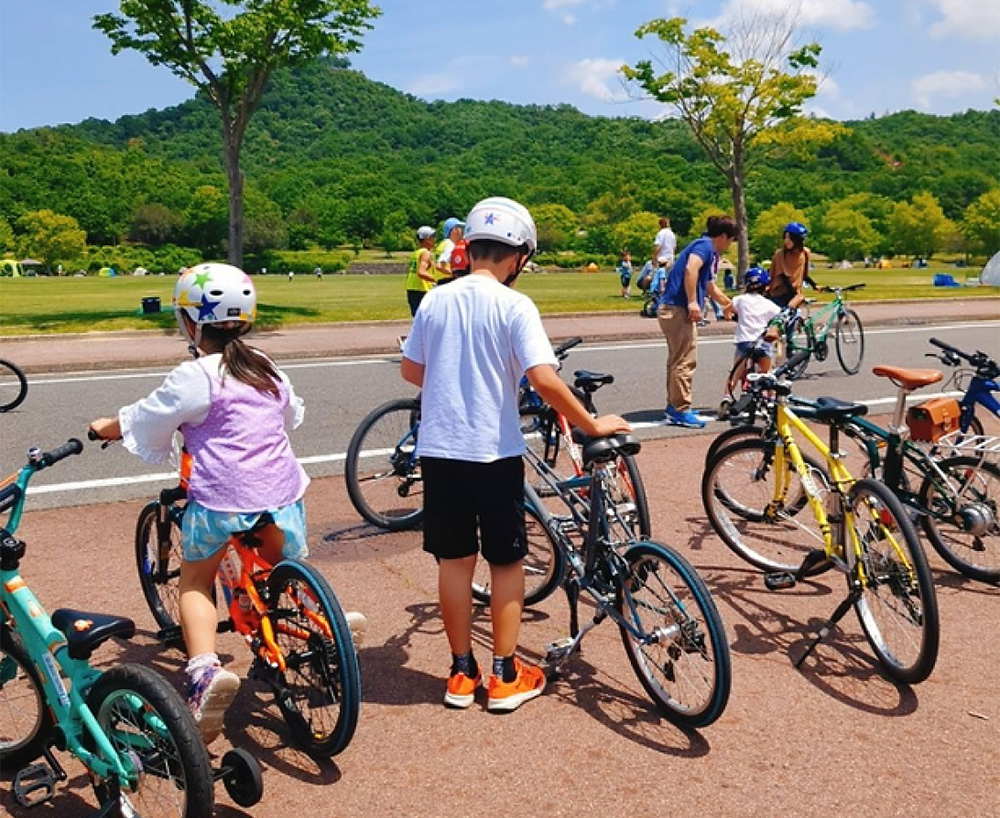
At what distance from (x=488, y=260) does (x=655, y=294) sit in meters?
15.6

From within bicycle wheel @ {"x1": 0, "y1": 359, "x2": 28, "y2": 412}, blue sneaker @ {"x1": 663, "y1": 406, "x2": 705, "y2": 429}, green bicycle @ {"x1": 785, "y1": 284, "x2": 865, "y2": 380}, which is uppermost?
green bicycle @ {"x1": 785, "y1": 284, "x2": 865, "y2": 380}

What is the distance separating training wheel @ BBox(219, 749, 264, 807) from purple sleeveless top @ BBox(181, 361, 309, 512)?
81cm

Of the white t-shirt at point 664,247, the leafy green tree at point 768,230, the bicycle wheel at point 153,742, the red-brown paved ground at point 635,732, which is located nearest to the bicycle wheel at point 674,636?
the red-brown paved ground at point 635,732

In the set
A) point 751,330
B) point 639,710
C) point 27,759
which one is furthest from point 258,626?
point 751,330

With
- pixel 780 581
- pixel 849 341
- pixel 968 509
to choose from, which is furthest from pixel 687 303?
pixel 849 341

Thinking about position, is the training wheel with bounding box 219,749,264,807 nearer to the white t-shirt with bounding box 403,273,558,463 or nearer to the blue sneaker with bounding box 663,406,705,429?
the white t-shirt with bounding box 403,273,558,463

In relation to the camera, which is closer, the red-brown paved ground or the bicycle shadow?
the red-brown paved ground

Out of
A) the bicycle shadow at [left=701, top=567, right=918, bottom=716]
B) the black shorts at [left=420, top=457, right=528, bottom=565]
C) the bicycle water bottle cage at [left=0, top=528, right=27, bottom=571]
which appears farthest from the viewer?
the bicycle shadow at [left=701, top=567, right=918, bottom=716]

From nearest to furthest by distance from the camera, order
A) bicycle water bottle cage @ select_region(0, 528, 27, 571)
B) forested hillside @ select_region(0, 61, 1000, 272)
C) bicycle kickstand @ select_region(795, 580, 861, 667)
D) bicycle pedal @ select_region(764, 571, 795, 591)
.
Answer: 1. bicycle water bottle cage @ select_region(0, 528, 27, 571)
2. bicycle kickstand @ select_region(795, 580, 861, 667)
3. bicycle pedal @ select_region(764, 571, 795, 591)
4. forested hillside @ select_region(0, 61, 1000, 272)

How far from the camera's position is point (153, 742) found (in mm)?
2748

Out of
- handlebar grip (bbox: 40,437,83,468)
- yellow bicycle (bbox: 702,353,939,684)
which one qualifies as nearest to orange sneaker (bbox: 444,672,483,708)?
yellow bicycle (bbox: 702,353,939,684)

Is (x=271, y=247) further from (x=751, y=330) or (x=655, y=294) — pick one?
(x=751, y=330)

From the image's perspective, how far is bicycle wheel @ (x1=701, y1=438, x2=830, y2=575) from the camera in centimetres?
511

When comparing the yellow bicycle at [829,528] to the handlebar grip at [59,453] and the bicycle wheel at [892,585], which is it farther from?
the handlebar grip at [59,453]
